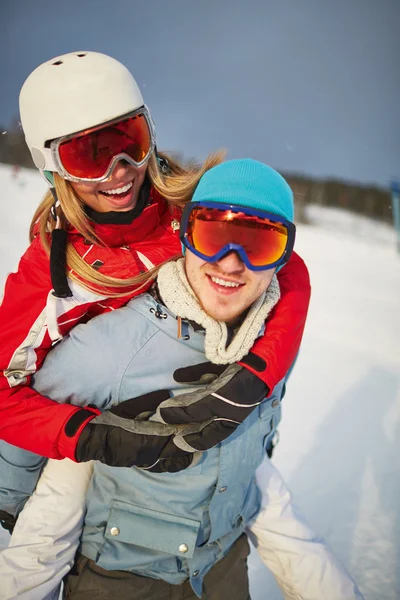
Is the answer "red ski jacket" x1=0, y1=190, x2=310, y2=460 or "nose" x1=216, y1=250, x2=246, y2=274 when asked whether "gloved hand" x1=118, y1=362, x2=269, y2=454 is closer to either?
"red ski jacket" x1=0, y1=190, x2=310, y2=460

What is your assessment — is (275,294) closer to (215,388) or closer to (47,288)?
(215,388)

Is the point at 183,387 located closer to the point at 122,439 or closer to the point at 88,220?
the point at 122,439

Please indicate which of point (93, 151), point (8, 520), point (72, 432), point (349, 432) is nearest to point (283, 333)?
point (72, 432)

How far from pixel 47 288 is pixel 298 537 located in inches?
55.2

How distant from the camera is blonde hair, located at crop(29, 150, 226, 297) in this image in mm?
1686

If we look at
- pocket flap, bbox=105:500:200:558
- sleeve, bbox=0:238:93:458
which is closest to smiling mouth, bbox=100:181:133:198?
sleeve, bbox=0:238:93:458

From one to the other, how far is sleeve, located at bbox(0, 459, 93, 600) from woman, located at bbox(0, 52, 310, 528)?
8 centimetres

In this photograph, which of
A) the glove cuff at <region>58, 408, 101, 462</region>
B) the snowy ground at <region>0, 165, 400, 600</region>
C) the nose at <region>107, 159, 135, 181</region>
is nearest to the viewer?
the glove cuff at <region>58, 408, 101, 462</region>

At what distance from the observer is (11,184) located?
16.0m

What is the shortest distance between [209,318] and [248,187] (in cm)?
43

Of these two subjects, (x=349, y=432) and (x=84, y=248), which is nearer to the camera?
(x=84, y=248)

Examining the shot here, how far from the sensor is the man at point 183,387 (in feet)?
4.59

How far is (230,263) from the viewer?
4.62 ft

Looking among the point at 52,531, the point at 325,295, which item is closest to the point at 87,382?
the point at 52,531
